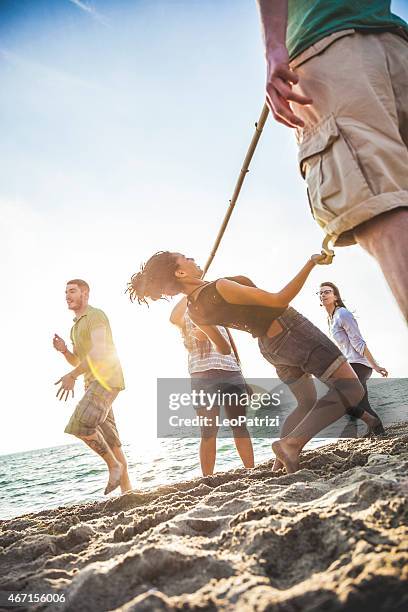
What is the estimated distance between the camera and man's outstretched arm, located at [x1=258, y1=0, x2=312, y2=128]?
1.29m

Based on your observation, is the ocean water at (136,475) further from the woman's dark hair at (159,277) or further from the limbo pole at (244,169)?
the limbo pole at (244,169)

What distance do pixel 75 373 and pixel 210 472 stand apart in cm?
165

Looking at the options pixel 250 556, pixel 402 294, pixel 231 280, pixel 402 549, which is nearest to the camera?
pixel 402 549

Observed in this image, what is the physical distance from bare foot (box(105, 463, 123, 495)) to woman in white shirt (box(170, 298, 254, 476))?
84 cm

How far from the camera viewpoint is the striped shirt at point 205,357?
12.2 feet

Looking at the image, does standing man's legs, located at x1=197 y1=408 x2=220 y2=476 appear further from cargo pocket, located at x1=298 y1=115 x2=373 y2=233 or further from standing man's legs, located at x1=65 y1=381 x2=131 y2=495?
cargo pocket, located at x1=298 y1=115 x2=373 y2=233

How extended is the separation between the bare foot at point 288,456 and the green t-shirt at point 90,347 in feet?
7.00

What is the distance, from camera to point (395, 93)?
1.29 m

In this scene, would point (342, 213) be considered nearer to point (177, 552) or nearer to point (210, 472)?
point (177, 552)

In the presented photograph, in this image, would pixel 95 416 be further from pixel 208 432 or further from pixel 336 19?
pixel 336 19

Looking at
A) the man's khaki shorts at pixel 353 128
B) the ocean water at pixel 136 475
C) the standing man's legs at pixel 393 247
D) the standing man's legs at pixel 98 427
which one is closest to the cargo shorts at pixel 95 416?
the standing man's legs at pixel 98 427

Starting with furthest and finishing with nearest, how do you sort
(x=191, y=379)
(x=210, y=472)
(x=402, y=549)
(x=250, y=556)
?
(x=191, y=379), (x=210, y=472), (x=250, y=556), (x=402, y=549)

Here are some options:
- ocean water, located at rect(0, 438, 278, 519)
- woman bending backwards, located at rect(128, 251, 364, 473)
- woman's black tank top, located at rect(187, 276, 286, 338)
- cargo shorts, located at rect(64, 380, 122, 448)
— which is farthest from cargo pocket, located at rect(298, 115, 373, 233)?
cargo shorts, located at rect(64, 380, 122, 448)

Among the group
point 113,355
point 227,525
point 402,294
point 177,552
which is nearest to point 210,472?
point 113,355
